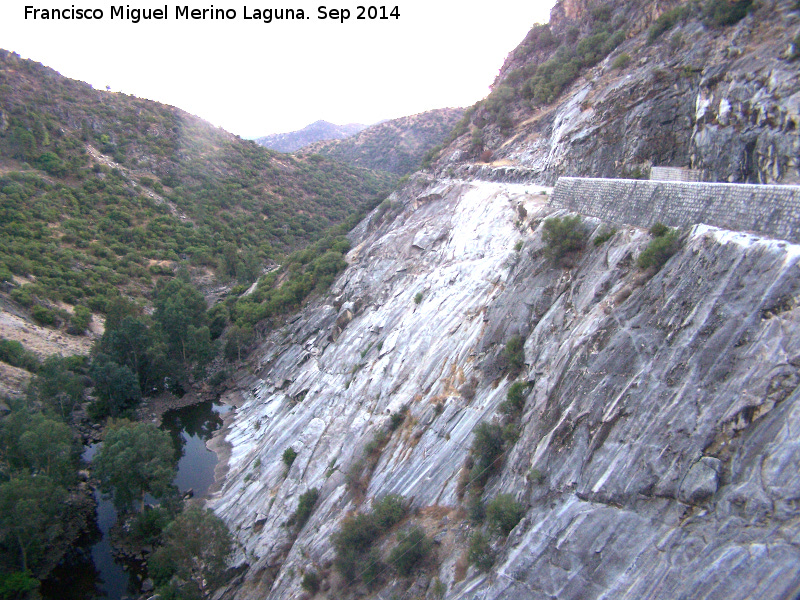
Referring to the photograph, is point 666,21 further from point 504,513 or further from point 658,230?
point 504,513

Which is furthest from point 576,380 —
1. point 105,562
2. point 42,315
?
point 42,315

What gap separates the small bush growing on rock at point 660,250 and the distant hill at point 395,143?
338 ft

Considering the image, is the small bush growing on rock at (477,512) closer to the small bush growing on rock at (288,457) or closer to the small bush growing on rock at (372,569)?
the small bush growing on rock at (372,569)

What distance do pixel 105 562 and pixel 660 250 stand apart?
1124 inches

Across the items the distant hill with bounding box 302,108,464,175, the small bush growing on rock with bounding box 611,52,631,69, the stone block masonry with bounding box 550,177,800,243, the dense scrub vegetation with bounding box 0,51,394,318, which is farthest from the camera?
the distant hill with bounding box 302,108,464,175

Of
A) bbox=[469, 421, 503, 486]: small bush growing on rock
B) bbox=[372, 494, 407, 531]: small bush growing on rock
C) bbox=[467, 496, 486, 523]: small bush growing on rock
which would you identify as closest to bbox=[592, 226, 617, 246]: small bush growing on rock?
bbox=[469, 421, 503, 486]: small bush growing on rock

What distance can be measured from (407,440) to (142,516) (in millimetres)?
14940

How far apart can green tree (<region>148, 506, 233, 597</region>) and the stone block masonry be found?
2008 cm

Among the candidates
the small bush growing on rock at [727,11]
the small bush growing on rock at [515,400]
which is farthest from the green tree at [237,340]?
the small bush growing on rock at [727,11]

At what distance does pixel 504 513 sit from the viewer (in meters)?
11.0

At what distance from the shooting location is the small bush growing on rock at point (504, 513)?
35.8 ft

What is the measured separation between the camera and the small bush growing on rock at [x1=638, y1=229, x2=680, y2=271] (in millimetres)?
11422

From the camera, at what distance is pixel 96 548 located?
22641 mm

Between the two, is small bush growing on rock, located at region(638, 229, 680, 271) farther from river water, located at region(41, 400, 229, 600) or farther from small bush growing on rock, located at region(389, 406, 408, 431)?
river water, located at region(41, 400, 229, 600)
